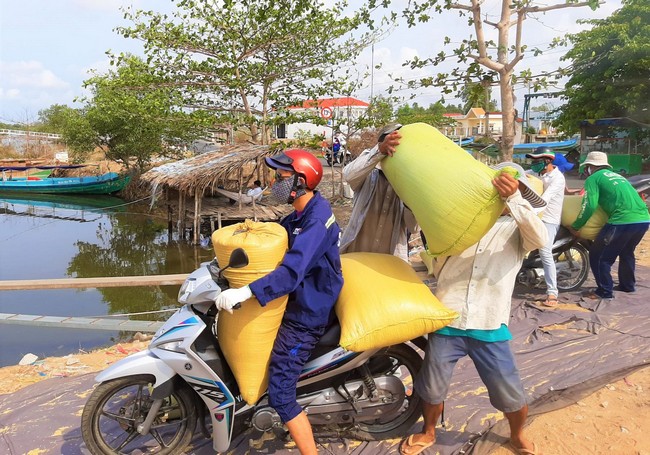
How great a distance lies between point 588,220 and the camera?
5.41m

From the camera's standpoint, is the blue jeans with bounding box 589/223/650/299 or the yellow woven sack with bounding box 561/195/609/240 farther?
the yellow woven sack with bounding box 561/195/609/240

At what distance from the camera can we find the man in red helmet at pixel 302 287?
2428 mm

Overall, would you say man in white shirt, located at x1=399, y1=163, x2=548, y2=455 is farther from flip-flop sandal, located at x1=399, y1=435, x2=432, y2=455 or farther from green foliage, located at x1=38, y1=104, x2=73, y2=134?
green foliage, located at x1=38, y1=104, x2=73, y2=134

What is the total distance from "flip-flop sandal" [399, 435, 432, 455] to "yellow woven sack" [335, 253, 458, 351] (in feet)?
2.17

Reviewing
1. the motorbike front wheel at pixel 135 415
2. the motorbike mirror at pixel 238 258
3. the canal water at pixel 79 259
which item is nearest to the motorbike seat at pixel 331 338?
the motorbike mirror at pixel 238 258

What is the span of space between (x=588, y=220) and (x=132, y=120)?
63.8 feet

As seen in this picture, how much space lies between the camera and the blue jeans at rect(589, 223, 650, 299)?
202 inches

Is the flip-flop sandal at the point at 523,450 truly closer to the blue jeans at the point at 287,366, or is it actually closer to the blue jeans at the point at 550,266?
the blue jeans at the point at 287,366

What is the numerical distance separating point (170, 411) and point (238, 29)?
1302 cm

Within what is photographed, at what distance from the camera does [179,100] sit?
47.4ft

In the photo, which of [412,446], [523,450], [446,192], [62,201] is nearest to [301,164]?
[446,192]

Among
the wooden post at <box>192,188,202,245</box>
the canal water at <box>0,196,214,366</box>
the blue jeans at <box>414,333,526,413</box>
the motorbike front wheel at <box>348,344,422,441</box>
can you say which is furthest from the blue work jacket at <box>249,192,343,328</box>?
the wooden post at <box>192,188,202,245</box>

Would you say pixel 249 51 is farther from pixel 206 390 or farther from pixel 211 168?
pixel 206 390

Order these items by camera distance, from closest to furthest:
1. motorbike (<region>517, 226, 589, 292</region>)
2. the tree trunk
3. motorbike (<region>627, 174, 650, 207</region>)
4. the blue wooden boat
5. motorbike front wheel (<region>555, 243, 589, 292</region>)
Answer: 1. motorbike (<region>517, 226, 589, 292</region>)
2. motorbike front wheel (<region>555, 243, 589, 292</region>)
3. the tree trunk
4. motorbike (<region>627, 174, 650, 207</region>)
5. the blue wooden boat
